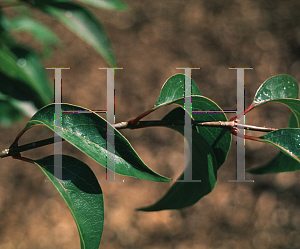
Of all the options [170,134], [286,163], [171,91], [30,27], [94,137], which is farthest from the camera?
[170,134]

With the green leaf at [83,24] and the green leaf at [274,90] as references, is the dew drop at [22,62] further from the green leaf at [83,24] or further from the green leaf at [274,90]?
the green leaf at [274,90]

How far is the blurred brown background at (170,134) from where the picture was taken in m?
2.23

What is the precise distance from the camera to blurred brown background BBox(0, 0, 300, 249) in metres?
2.23

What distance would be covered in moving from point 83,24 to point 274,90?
1.21 feet

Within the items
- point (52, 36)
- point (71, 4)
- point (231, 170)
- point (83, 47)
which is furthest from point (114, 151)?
point (83, 47)

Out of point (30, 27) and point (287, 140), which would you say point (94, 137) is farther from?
point (30, 27)

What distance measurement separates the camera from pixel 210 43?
3016 millimetres

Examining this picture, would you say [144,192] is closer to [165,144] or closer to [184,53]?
[165,144]

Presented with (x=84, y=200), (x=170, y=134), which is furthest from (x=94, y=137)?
(x=170, y=134)

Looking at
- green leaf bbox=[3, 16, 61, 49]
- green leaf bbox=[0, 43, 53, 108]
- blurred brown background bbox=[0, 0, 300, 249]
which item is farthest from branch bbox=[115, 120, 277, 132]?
blurred brown background bbox=[0, 0, 300, 249]

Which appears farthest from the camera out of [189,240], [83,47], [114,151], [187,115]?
[83,47]

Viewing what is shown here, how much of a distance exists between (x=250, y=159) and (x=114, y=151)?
2327mm

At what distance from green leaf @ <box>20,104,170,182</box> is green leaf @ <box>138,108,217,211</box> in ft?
0.50

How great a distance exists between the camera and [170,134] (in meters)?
2.54
